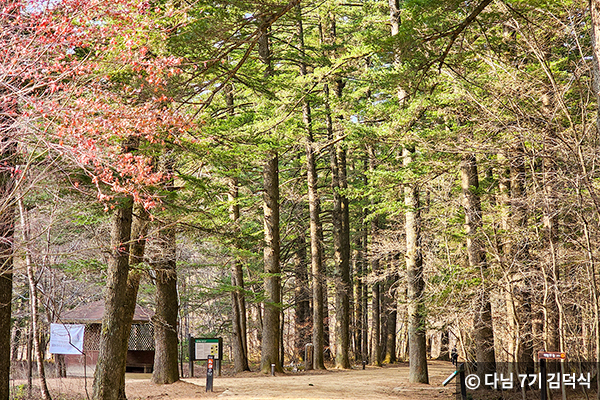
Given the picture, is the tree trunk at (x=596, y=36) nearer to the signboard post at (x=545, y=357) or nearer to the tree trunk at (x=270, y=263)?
the signboard post at (x=545, y=357)

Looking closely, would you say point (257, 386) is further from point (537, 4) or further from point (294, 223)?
point (294, 223)

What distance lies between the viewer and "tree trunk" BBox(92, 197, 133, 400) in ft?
30.5

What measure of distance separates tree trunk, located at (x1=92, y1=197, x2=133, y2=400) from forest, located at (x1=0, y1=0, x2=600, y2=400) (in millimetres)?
35

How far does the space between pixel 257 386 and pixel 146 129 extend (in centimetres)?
832

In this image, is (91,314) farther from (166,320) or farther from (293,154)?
(293,154)

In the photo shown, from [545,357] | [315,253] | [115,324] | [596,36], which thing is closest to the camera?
[596,36]

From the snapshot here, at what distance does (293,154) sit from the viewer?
22328 millimetres

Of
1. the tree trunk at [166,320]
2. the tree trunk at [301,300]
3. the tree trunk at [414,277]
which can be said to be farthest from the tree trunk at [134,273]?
the tree trunk at [301,300]

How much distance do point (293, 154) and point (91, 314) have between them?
10302mm

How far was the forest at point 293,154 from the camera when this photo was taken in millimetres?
6477

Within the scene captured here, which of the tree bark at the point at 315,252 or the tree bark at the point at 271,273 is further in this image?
the tree bark at the point at 315,252

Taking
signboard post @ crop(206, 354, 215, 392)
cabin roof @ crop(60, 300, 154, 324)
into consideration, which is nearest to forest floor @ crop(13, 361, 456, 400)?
signboard post @ crop(206, 354, 215, 392)

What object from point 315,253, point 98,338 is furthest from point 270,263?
point 98,338

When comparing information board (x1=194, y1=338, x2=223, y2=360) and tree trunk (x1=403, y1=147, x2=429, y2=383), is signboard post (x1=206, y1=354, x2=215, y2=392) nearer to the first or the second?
information board (x1=194, y1=338, x2=223, y2=360)
